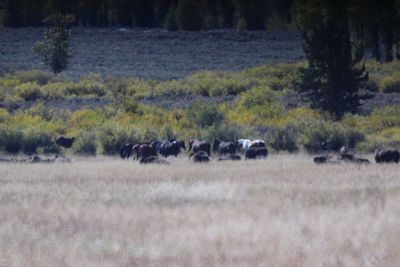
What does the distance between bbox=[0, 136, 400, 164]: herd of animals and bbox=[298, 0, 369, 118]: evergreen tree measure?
9389mm

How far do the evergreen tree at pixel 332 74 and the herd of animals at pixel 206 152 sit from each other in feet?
30.8

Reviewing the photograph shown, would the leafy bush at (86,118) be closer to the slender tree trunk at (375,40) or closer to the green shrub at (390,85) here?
the green shrub at (390,85)

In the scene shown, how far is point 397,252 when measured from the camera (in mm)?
14219

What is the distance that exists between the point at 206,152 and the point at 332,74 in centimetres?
1305

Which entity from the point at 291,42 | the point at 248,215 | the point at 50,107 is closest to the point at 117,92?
the point at 50,107

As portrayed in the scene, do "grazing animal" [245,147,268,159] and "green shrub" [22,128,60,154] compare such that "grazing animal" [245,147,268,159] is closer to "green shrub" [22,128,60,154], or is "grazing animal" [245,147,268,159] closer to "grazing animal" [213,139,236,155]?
"grazing animal" [213,139,236,155]

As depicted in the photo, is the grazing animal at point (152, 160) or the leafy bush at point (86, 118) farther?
the leafy bush at point (86, 118)

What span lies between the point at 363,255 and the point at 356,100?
36886 millimetres

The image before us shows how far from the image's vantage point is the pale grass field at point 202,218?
14.3 m

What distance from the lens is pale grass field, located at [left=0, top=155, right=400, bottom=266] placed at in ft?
47.0

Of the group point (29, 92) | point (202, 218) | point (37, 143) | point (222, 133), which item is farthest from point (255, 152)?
point (29, 92)

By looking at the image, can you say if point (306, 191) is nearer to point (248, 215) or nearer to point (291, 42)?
point (248, 215)

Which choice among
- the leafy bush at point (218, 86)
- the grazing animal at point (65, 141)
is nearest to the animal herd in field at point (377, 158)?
the grazing animal at point (65, 141)

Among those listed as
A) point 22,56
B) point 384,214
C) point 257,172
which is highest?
point 384,214
